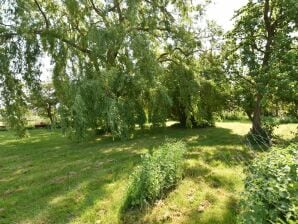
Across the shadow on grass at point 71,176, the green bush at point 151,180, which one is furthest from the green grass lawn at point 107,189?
the green bush at point 151,180

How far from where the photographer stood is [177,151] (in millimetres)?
7078

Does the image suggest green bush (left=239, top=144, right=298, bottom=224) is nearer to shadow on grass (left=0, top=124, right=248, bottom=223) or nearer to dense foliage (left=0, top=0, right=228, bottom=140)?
shadow on grass (left=0, top=124, right=248, bottom=223)

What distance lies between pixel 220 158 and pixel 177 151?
2613 millimetres

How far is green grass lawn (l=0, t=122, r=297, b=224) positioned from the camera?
5.55 m

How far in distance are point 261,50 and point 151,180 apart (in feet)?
27.6

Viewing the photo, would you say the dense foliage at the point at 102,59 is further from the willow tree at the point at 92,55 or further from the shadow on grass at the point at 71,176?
the shadow on grass at the point at 71,176

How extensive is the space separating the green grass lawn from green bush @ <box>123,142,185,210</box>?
190 millimetres

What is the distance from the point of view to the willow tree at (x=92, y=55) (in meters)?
10.4

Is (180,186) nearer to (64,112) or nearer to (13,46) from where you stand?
(64,112)

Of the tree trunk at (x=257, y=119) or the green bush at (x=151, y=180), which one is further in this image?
the tree trunk at (x=257, y=119)

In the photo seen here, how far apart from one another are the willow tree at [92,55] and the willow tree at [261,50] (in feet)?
7.50

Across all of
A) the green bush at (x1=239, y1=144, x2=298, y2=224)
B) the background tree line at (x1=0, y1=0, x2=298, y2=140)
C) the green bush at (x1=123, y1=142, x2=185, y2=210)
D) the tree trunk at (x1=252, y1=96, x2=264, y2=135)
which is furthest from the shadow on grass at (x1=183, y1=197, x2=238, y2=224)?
the tree trunk at (x1=252, y1=96, x2=264, y2=135)

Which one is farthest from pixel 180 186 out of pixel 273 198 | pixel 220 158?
pixel 273 198

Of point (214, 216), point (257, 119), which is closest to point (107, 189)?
point (214, 216)
